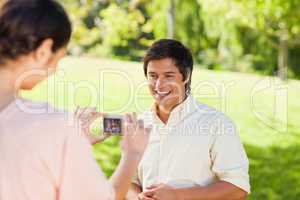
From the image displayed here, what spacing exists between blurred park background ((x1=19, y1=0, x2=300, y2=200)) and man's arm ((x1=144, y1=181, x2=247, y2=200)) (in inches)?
130

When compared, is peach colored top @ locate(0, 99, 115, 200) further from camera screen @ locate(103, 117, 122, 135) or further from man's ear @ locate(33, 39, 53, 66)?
camera screen @ locate(103, 117, 122, 135)

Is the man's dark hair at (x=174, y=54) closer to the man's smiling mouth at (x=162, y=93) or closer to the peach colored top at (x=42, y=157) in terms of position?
the man's smiling mouth at (x=162, y=93)

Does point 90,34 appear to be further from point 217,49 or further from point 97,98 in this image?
point 97,98

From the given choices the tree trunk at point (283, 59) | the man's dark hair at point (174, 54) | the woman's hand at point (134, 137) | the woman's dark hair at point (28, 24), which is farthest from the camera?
the tree trunk at point (283, 59)

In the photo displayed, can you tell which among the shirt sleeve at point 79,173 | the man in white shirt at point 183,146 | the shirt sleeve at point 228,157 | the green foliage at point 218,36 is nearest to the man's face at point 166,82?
the man in white shirt at point 183,146

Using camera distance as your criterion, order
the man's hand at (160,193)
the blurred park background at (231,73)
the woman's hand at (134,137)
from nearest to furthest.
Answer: the woman's hand at (134,137) < the man's hand at (160,193) < the blurred park background at (231,73)

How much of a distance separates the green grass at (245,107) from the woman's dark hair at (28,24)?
3.81 m

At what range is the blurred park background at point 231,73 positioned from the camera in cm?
712

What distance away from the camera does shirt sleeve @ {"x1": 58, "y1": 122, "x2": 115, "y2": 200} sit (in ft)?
4.22

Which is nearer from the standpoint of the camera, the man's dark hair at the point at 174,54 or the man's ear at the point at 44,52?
the man's ear at the point at 44,52

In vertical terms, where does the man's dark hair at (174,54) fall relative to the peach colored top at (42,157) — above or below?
above

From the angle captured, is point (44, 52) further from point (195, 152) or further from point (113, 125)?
point (195, 152)

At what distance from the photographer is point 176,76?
2479mm

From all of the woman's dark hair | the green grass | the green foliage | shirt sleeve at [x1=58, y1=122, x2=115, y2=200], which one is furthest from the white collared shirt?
the green foliage
